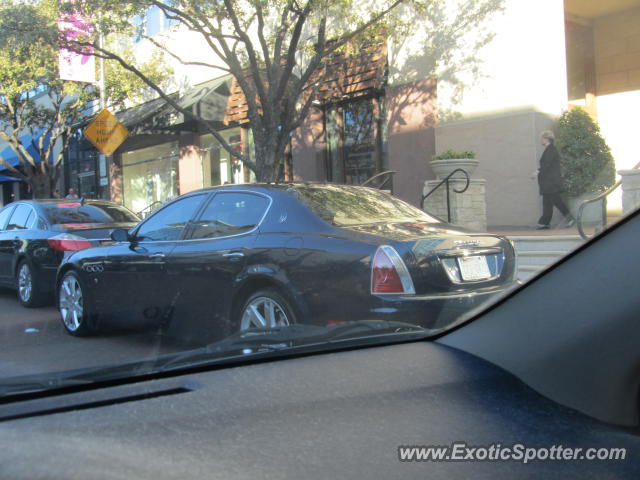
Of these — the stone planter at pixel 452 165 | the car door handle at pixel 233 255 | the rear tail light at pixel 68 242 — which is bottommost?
the car door handle at pixel 233 255

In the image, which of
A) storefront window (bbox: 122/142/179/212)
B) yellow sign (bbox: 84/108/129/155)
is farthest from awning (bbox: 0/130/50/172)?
yellow sign (bbox: 84/108/129/155)

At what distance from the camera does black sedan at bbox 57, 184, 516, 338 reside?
3820 millimetres

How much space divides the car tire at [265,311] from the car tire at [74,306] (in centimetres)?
143

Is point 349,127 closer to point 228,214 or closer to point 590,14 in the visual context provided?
point 590,14

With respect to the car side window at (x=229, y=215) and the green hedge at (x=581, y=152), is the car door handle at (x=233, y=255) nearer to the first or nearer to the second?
the car side window at (x=229, y=215)

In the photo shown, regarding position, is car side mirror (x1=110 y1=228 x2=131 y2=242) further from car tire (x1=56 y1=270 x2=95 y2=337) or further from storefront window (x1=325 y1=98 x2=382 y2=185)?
storefront window (x1=325 y1=98 x2=382 y2=185)

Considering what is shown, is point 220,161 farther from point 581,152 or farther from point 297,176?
point 581,152

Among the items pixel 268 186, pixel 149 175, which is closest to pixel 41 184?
pixel 149 175

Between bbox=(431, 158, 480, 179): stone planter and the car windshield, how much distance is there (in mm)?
48

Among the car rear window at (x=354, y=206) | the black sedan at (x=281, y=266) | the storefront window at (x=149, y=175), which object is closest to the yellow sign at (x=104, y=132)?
the storefront window at (x=149, y=175)

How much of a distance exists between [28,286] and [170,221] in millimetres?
2845

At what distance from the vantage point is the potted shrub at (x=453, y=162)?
12.3 m

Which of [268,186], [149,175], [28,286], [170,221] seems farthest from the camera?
[149,175]

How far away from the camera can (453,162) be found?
12281 millimetres
